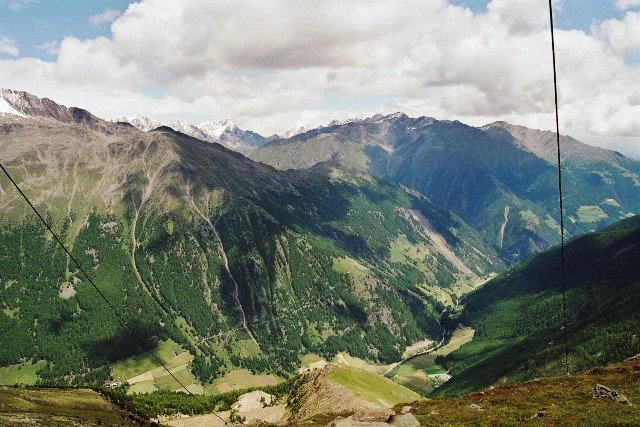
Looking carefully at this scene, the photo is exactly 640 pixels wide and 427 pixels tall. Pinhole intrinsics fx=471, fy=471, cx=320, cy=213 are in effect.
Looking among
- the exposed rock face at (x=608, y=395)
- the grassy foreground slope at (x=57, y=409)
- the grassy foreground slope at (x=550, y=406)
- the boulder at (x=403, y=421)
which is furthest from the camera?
the grassy foreground slope at (x=57, y=409)

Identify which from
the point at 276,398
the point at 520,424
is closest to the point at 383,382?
the point at 276,398

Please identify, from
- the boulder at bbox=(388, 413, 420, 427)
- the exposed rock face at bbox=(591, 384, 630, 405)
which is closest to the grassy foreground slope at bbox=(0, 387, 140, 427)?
the boulder at bbox=(388, 413, 420, 427)

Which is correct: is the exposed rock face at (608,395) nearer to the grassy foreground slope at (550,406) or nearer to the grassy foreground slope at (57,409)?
the grassy foreground slope at (550,406)

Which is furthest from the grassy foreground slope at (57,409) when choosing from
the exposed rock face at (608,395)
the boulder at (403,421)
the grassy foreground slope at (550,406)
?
the exposed rock face at (608,395)

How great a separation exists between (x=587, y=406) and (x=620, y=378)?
2124 centimetres

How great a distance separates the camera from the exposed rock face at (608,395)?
56.8 metres

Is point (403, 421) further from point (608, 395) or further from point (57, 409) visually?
point (57, 409)

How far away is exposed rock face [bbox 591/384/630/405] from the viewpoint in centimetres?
5678

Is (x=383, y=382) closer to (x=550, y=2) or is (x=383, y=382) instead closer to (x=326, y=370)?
(x=326, y=370)

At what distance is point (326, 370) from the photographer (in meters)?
112

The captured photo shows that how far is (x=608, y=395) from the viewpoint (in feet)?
195

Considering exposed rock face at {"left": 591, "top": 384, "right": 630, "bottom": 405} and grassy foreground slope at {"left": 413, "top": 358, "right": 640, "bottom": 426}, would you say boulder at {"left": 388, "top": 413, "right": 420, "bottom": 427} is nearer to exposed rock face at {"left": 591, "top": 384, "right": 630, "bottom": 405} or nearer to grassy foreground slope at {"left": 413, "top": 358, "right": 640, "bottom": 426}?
grassy foreground slope at {"left": 413, "top": 358, "right": 640, "bottom": 426}

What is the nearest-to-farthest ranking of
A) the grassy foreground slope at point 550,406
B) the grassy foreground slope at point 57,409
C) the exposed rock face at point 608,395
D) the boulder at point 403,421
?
1. the grassy foreground slope at point 550,406
2. the boulder at point 403,421
3. the exposed rock face at point 608,395
4. the grassy foreground slope at point 57,409

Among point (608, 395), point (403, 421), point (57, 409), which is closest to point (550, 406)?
point (608, 395)
